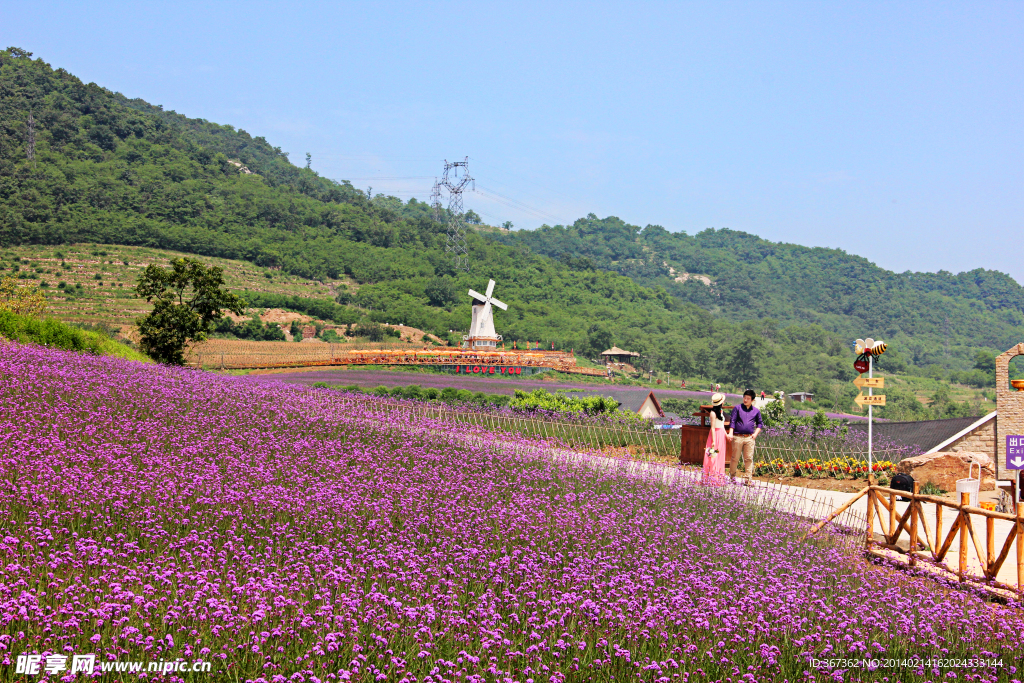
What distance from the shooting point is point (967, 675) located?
534 cm

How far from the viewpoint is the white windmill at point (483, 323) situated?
57781 mm

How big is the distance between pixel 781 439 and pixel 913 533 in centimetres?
1005

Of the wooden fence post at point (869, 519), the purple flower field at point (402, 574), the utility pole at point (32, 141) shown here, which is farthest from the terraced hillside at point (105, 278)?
the wooden fence post at point (869, 519)

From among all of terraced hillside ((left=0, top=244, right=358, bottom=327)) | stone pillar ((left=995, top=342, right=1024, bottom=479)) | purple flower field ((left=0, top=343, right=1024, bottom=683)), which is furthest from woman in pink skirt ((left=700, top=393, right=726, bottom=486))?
terraced hillside ((left=0, top=244, right=358, bottom=327))

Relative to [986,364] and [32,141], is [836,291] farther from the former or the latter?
[32,141]

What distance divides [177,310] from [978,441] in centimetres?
2368

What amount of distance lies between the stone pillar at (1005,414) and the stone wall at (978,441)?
126mm

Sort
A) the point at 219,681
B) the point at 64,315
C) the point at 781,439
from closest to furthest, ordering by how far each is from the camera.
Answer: the point at 219,681
the point at 781,439
the point at 64,315

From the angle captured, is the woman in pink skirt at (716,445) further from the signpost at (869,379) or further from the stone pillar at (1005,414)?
the stone pillar at (1005,414)

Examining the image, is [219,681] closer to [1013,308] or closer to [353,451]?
[353,451]

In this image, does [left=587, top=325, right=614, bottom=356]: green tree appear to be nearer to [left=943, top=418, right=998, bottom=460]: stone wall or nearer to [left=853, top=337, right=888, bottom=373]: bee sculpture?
[left=943, top=418, right=998, bottom=460]: stone wall

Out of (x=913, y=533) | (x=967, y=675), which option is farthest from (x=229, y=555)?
(x=913, y=533)

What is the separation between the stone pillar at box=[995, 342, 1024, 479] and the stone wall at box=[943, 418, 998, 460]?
0.13m

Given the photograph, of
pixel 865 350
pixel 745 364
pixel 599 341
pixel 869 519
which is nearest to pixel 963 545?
pixel 869 519
